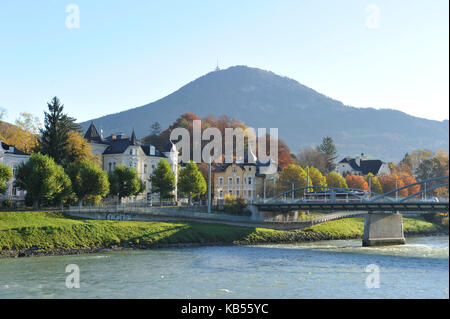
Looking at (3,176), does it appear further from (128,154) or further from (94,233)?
(128,154)

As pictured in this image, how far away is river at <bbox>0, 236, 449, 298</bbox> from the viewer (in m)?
Answer: 33.1

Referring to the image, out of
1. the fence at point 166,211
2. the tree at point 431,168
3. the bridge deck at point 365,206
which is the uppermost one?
the tree at point 431,168

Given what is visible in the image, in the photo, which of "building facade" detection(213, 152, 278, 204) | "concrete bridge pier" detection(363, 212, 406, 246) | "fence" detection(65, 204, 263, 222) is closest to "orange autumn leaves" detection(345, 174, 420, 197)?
"building facade" detection(213, 152, 278, 204)

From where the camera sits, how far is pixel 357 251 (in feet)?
197

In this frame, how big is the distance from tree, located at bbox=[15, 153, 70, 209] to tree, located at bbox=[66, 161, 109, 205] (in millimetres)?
3080

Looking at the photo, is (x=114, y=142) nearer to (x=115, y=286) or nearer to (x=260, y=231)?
(x=260, y=231)

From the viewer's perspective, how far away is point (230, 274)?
40.2 m

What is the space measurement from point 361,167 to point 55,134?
315 feet

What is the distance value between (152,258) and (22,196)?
31.9 m

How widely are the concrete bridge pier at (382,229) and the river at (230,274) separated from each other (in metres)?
9.51

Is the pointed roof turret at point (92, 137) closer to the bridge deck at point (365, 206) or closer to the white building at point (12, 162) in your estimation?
the white building at point (12, 162)

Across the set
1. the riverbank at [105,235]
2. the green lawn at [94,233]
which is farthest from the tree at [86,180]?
the green lawn at [94,233]

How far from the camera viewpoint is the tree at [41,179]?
6331 centimetres

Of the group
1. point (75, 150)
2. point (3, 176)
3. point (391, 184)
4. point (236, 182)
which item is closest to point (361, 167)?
point (391, 184)
